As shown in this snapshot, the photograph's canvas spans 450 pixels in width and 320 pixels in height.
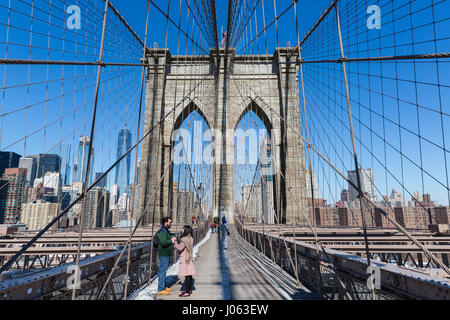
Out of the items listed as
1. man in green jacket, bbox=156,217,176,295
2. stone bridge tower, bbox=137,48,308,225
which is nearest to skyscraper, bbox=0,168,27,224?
stone bridge tower, bbox=137,48,308,225

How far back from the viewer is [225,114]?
1914 centimetres

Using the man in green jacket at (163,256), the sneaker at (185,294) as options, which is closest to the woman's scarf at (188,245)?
the man in green jacket at (163,256)

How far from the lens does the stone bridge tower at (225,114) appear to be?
17.6m

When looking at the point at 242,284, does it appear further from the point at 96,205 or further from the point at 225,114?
the point at 225,114

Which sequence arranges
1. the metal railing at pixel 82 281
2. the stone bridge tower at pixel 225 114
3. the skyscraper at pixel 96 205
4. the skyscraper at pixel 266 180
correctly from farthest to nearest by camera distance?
the stone bridge tower at pixel 225 114 → the skyscraper at pixel 96 205 → the skyscraper at pixel 266 180 → the metal railing at pixel 82 281

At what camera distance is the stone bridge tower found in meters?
17.6

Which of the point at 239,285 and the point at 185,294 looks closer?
the point at 185,294

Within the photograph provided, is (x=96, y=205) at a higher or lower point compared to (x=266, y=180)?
lower
